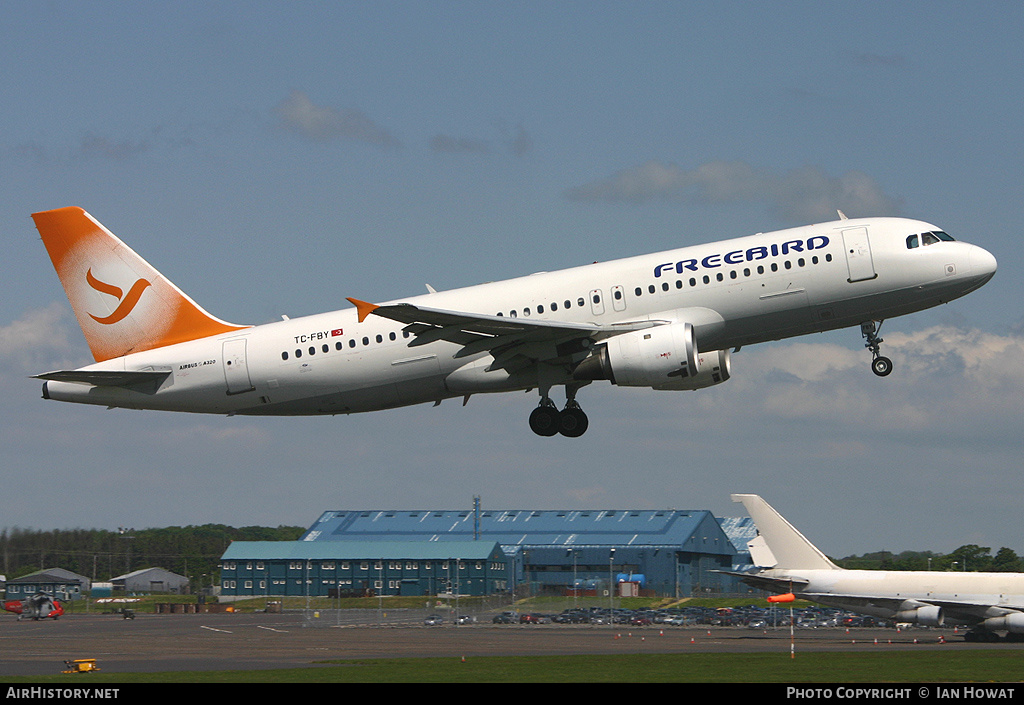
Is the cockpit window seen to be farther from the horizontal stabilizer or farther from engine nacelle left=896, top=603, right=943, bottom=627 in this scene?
engine nacelle left=896, top=603, right=943, bottom=627

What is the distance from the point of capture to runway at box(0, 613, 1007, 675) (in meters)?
55.3

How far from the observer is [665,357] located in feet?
122

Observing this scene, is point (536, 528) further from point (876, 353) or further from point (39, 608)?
point (876, 353)

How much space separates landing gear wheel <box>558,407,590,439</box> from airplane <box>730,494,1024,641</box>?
30356 millimetres

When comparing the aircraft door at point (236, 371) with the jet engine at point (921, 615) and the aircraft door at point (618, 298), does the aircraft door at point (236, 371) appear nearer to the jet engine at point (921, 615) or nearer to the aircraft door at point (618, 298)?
the aircraft door at point (618, 298)

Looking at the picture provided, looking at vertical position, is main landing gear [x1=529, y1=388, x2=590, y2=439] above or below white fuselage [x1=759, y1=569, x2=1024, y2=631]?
above

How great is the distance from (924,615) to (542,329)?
3555cm

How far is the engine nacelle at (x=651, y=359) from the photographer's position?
122 feet

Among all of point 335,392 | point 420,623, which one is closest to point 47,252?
point 335,392

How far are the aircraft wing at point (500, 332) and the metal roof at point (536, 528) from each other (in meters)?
79.5

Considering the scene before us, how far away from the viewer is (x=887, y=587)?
214ft

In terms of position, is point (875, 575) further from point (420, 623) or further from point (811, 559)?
point (420, 623)

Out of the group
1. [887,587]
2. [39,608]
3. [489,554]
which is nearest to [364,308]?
[887,587]

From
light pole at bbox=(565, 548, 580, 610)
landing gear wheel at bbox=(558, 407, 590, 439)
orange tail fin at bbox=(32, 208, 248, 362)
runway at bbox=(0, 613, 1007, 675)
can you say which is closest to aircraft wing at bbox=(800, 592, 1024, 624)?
runway at bbox=(0, 613, 1007, 675)
